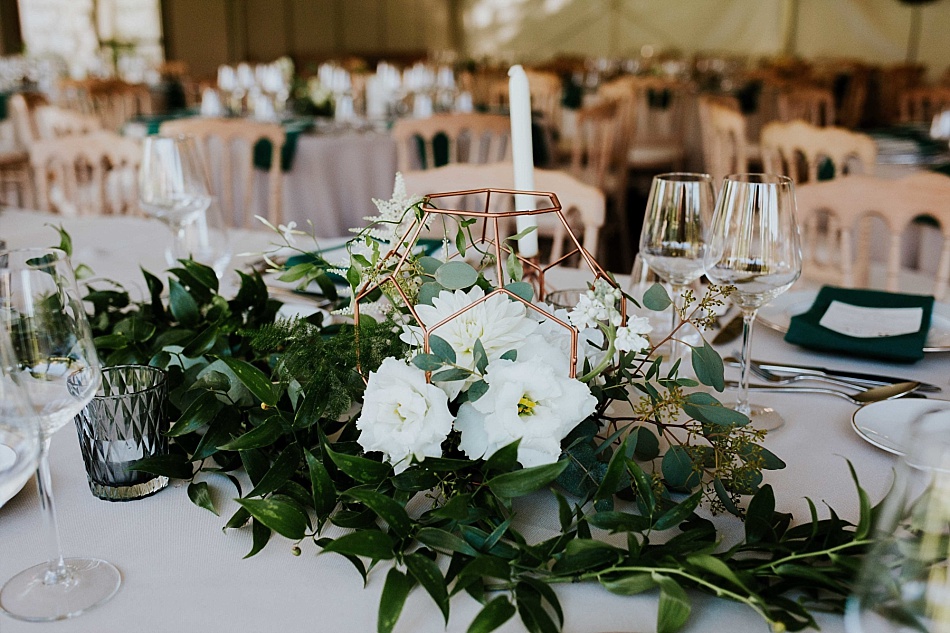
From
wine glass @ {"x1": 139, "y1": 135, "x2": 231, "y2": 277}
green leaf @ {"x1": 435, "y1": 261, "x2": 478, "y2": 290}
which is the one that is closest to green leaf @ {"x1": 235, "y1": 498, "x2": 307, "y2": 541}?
green leaf @ {"x1": 435, "y1": 261, "x2": 478, "y2": 290}

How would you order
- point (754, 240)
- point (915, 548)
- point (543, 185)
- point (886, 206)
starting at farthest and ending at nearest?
point (543, 185)
point (886, 206)
point (754, 240)
point (915, 548)

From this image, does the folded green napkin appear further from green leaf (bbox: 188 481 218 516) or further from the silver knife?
green leaf (bbox: 188 481 218 516)

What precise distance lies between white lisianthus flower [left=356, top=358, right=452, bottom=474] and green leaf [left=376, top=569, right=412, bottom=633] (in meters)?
0.09

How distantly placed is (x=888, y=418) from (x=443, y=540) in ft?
1.82

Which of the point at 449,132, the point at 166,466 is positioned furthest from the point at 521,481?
the point at 449,132

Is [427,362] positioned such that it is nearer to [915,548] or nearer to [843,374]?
[915,548]

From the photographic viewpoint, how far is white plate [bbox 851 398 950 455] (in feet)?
2.90

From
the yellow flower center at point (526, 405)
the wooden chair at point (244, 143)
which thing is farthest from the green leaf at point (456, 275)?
the wooden chair at point (244, 143)

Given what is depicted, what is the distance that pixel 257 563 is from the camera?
0.70 m

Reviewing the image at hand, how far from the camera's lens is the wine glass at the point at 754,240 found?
2.91 ft

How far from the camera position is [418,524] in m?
0.67

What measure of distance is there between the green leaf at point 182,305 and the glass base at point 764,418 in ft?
2.11

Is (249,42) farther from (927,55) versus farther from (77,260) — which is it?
(77,260)

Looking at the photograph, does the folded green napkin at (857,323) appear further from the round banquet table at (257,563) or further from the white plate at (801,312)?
the round banquet table at (257,563)
